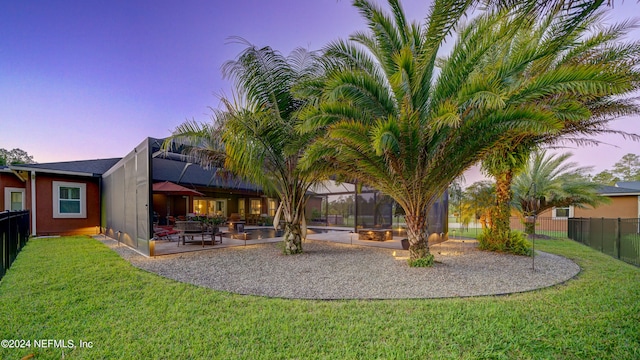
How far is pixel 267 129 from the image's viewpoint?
732cm

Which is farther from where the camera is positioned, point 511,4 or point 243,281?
point 243,281

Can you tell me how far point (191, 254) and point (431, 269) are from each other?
6.88 meters

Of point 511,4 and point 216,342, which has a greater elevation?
point 511,4

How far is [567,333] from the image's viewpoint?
3.10m

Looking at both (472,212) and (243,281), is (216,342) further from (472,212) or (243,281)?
(472,212)

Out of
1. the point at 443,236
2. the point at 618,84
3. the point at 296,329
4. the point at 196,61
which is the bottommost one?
the point at 443,236

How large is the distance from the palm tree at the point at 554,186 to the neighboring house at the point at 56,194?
22213 mm

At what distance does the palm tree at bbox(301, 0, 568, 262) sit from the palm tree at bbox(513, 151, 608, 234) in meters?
11.2

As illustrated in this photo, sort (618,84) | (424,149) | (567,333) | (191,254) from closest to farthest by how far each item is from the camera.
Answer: (567,333), (618,84), (424,149), (191,254)

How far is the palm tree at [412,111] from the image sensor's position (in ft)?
16.8

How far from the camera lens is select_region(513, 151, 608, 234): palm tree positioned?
14247mm

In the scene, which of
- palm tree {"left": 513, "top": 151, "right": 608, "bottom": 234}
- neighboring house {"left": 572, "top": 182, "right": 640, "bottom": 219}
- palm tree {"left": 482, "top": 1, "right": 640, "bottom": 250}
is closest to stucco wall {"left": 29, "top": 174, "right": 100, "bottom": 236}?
palm tree {"left": 482, "top": 1, "right": 640, "bottom": 250}

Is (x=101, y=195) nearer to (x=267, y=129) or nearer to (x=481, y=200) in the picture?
(x=267, y=129)

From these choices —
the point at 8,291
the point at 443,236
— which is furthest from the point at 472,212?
the point at 8,291
